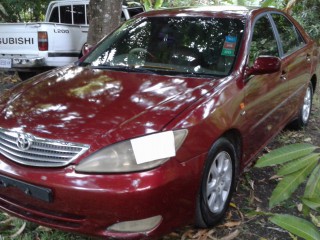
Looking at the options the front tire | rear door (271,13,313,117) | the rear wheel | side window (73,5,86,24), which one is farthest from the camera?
side window (73,5,86,24)

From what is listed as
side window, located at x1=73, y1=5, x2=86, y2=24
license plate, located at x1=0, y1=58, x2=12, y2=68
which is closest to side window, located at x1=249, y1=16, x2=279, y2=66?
license plate, located at x1=0, y1=58, x2=12, y2=68

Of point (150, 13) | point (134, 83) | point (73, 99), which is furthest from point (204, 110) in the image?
point (150, 13)

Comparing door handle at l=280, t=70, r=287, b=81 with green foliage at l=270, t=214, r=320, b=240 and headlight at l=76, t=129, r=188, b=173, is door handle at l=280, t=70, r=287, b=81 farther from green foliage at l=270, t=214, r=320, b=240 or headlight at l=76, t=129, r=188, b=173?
green foliage at l=270, t=214, r=320, b=240

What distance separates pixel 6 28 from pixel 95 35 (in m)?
1.93

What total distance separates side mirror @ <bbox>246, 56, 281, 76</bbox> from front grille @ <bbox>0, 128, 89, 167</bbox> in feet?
5.06

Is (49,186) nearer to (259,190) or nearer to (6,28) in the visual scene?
(259,190)

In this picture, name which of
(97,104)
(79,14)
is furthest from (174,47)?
(79,14)

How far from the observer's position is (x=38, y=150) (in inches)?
91.2

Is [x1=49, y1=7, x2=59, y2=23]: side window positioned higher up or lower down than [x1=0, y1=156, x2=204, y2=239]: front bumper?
higher up

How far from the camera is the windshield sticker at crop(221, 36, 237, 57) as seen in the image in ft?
10.5

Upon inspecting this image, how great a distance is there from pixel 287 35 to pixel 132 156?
286cm

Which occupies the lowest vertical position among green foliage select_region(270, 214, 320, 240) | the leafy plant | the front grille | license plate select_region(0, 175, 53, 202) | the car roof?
license plate select_region(0, 175, 53, 202)

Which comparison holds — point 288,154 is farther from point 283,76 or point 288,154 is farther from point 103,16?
point 103,16

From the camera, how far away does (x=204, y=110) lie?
2525 millimetres
